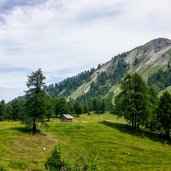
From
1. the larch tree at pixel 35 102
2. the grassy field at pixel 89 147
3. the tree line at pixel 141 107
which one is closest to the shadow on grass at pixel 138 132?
the grassy field at pixel 89 147

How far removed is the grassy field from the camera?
231 feet

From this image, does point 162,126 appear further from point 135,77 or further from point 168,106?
point 135,77

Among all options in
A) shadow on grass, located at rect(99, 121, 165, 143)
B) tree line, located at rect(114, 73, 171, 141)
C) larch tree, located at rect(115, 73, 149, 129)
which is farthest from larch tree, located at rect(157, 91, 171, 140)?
larch tree, located at rect(115, 73, 149, 129)

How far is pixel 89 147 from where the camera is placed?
79.9 metres

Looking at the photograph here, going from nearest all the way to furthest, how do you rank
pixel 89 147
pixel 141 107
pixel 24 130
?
1. pixel 89 147
2. pixel 24 130
3. pixel 141 107

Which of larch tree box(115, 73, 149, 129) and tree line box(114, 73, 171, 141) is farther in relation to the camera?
tree line box(114, 73, 171, 141)

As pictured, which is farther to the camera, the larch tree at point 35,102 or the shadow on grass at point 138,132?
the shadow on grass at point 138,132

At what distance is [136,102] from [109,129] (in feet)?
34.5

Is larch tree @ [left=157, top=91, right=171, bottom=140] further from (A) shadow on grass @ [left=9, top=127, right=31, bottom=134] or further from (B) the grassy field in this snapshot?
(A) shadow on grass @ [left=9, top=127, right=31, bottom=134]

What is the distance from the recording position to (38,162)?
2697 inches

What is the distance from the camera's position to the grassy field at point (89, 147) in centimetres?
7038

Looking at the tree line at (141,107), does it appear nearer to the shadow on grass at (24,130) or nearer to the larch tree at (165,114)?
the larch tree at (165,114)

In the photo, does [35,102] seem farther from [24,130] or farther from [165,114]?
[165,114]

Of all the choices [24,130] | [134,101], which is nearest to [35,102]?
[24,130]
